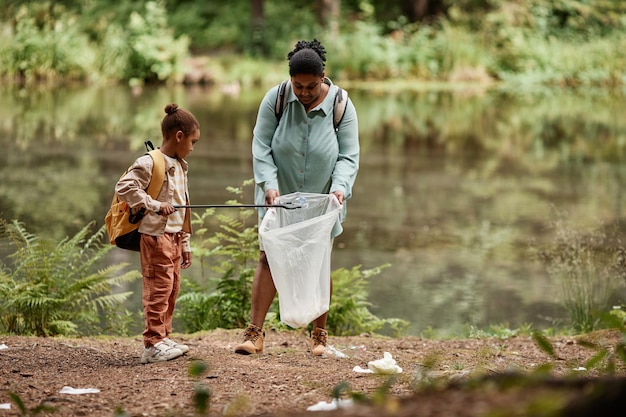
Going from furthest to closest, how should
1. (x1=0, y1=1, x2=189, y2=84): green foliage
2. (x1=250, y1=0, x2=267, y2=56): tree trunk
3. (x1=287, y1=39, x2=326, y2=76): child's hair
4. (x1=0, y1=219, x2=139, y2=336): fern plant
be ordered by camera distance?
(x1=250, y1=0, x2=267, y2=56): tree trunk < (x1=0, y1=1, x2=189, y2=84): green foliage < (x1=0, y1=219, x2=139, y2=336): fern plant < (x1=287, y1=39, x2=326, y2=76): child's hair

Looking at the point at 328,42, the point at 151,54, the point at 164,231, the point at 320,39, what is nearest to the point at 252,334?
the point at 164,231

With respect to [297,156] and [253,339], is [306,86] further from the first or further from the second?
[253,339]

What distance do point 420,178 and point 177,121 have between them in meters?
9.78

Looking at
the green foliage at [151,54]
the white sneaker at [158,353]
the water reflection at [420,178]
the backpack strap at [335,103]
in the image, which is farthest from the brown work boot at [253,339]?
the green foliage at [151,54]

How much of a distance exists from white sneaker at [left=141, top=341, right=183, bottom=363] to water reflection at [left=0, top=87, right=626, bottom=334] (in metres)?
2.78

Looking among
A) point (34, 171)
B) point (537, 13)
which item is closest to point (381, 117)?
point (34, 171)

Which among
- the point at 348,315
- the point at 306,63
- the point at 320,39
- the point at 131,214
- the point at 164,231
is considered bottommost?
the point at 348,315

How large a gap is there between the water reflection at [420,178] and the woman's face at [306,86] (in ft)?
8.56

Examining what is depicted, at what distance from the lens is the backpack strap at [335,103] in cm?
623

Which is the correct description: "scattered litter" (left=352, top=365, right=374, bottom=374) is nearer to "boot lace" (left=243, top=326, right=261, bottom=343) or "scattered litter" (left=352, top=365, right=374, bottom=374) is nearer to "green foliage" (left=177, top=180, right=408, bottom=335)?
"boot lace" (left=243, top=326, right=261, bottom=343)

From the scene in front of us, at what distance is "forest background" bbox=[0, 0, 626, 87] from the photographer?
3095 cm

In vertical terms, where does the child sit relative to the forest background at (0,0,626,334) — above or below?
below

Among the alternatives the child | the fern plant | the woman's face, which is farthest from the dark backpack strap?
the fern plant

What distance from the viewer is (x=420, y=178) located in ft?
50.0
